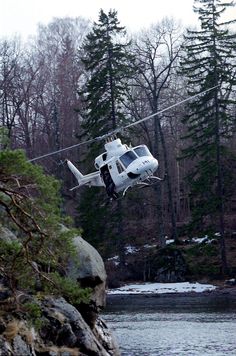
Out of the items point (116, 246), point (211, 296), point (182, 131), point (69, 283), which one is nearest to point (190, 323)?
point (211, 296)

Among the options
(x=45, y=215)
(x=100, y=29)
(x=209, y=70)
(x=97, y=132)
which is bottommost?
(x=45, y=215)

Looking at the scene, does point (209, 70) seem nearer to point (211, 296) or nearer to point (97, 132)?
point (97, 132)

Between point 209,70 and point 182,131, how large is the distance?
16825 mm

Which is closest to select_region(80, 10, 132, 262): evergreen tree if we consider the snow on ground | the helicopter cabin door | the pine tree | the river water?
the pine tree

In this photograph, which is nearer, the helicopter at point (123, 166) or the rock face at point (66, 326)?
the rock face at point (66, 326)

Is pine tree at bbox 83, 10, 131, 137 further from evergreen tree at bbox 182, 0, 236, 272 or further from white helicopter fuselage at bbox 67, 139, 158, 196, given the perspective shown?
white helicopter fuselage at bbox 67, 139, 158, 196

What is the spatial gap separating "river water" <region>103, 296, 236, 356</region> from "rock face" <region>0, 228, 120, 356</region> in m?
3.14

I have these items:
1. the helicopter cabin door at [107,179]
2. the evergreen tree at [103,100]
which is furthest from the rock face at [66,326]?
A: the evergreen tree at [103,100]

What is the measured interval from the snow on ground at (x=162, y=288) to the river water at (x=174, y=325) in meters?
3.07

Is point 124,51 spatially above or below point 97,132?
above

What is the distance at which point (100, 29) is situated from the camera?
158 feet

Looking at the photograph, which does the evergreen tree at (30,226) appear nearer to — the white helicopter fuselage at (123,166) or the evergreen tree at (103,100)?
the white helicopter fuselage at (123,166)

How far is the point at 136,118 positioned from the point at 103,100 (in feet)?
21.8

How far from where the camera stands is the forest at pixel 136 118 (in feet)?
147
